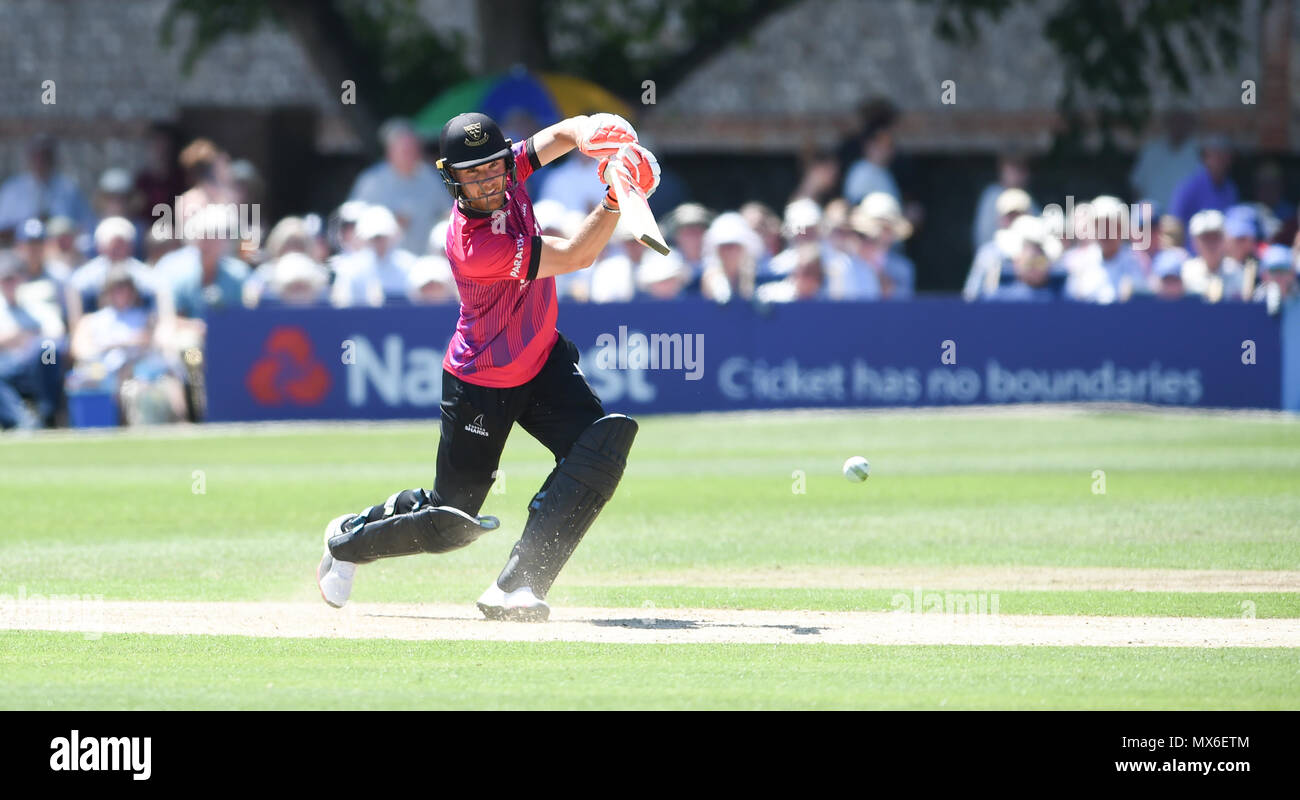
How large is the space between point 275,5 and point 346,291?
6.07 meters

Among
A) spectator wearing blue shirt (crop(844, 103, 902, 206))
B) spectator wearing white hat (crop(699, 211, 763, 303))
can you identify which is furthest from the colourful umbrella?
spectator wearing blue shirt (crop(844, 103, 902, 206))

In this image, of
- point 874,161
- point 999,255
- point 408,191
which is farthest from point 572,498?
point 874,161

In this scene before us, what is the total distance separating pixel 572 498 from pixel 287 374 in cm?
1056

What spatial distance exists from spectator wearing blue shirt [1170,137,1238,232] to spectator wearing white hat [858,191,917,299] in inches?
118

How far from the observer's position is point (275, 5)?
23422 mm

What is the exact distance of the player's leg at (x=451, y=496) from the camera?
8.25m

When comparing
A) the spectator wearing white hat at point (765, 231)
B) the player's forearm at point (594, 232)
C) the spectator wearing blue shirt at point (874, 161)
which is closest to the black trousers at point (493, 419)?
the player's forearm at point (594, 232)

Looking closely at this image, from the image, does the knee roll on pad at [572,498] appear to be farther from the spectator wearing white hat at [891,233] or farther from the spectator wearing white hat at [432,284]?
the spectator wearing white hat at [891,233]

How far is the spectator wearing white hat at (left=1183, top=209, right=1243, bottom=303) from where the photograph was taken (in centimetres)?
1808

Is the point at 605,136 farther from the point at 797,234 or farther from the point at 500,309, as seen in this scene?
the point at 797,234

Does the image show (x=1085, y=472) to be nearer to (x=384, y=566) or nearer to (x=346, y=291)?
(x=384, y=566)

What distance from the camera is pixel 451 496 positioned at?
27.5 feet

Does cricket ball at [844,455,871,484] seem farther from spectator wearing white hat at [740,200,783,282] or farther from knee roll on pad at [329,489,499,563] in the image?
spectator wearing white hat at [740,200,783,282]
